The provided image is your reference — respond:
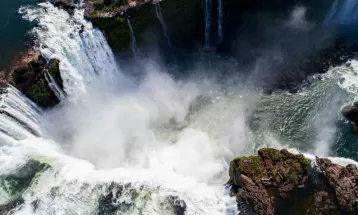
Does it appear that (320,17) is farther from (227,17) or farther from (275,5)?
(227,17)

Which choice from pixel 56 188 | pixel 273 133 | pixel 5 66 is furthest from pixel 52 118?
pixel 273 133

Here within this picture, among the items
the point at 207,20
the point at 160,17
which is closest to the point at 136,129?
the point at 160,17

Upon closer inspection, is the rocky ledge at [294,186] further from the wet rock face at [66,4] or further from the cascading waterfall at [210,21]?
the wet rock face at [66,4]

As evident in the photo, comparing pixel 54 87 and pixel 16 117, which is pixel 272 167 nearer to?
pixel 54 87

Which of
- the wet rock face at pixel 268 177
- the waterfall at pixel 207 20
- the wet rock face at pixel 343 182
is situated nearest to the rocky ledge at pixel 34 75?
the waterfall at pixel 207 20

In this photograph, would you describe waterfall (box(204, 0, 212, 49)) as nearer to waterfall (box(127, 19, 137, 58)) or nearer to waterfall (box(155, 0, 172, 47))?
waterfall (box(155, 0, 172, 47))

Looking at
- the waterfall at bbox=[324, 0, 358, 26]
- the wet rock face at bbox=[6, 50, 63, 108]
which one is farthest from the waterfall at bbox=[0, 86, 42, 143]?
the waterfall at bbox=[324, 0, 358, 26]

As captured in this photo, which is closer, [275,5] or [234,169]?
[234,169]
